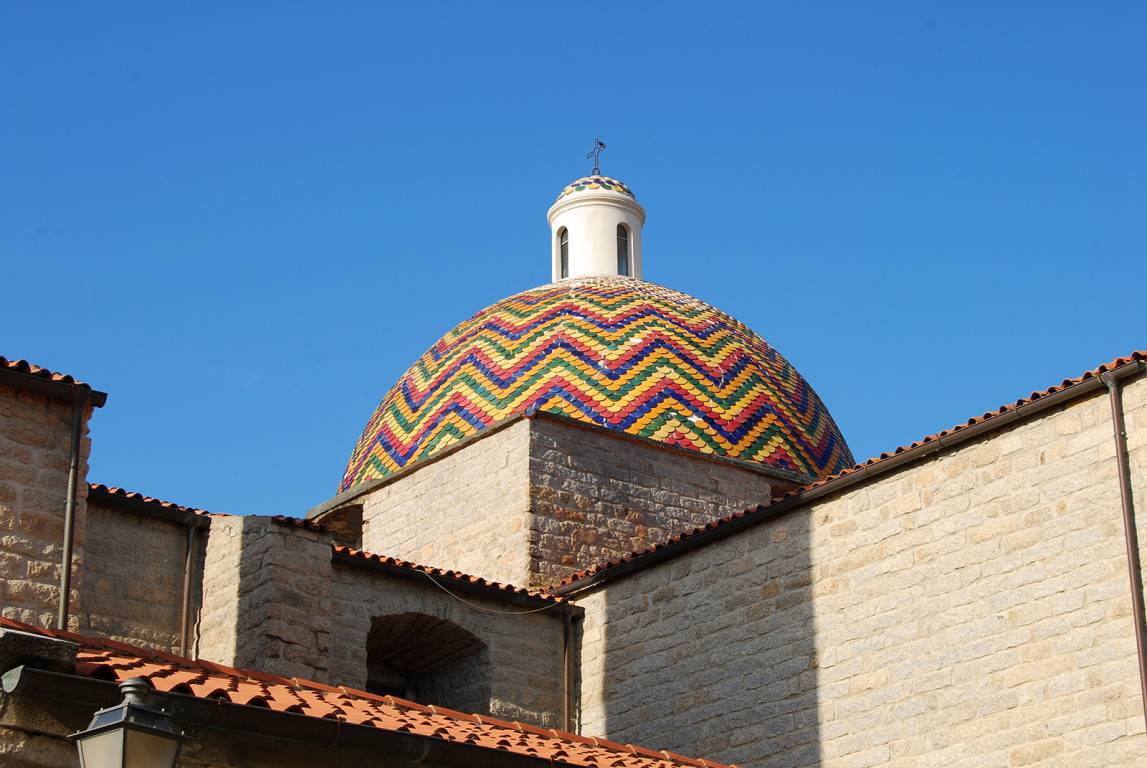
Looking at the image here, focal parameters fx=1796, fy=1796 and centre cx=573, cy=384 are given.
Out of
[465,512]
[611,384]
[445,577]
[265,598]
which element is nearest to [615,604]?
[445,577]

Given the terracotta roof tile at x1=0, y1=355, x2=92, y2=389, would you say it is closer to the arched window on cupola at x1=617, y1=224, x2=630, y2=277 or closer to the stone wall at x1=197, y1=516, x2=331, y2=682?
the stone wall at x1=197, y1=516, x2=331, y2=682

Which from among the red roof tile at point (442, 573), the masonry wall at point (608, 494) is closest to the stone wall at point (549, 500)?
the masonry wall at point (608, 494)

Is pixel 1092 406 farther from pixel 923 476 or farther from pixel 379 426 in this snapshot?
pixel 379 426

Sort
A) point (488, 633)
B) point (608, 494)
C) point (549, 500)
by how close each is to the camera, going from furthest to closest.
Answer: point (608, 494)
point (549, 500)
point (488, 633)

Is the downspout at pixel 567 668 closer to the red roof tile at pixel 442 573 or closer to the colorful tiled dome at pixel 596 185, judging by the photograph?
the red roof tile at pixel 442 573

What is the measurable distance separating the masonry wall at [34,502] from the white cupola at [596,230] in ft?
34.3

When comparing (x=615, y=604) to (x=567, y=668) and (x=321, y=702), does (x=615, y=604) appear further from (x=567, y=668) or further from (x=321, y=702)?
(x=321, y=702)

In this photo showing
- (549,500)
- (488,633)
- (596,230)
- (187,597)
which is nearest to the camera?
(187,597)

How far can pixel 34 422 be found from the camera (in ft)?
36.4

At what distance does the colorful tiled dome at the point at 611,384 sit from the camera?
1777 cm

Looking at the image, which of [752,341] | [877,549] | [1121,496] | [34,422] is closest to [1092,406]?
[1121,496]

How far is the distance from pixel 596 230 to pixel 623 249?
43 cm

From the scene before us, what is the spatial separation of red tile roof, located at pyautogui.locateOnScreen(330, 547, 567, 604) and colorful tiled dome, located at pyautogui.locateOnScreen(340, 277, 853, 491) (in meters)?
2.55

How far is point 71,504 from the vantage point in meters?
11.0
